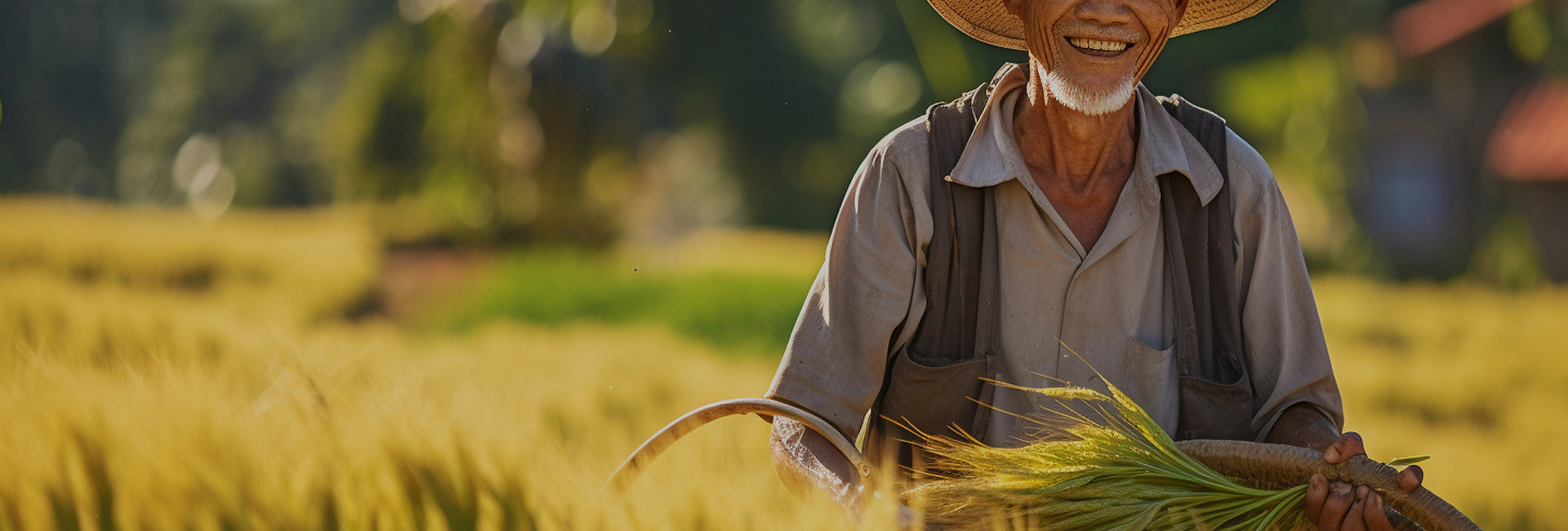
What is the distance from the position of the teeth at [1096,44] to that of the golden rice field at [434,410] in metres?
1.00

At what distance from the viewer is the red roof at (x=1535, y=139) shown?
44.0ft

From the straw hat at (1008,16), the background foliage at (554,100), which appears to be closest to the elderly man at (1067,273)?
the straw hat at (1008,16)

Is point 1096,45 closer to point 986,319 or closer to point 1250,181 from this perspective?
point 1250,181

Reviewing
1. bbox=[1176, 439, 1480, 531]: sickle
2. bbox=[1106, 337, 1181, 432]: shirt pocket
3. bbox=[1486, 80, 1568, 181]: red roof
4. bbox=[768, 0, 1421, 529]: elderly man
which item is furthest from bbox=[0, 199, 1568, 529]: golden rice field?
bbox=[1486, 80, 1568, 181]: red roof

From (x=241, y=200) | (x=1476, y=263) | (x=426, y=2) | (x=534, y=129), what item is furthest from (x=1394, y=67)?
(x=241, y=200)

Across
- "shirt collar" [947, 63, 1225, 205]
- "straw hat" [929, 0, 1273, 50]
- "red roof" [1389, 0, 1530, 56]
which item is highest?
"red roof" [1389, 0, 1530, 56]

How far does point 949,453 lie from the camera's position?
201 centimetres

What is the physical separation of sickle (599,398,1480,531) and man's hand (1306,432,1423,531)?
0.02m

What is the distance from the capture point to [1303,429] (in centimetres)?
229

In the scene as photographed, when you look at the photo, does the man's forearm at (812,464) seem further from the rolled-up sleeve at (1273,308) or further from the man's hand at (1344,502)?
the rolled-up sleeve at (1273,308)

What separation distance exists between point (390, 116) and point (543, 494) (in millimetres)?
25446

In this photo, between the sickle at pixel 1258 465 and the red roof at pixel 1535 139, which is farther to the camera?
the red roof at pixel 1535 139

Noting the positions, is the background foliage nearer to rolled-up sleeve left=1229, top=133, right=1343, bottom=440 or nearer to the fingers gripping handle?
rolled-up sleeve left=1229, top=133, right=1343, bottom=440

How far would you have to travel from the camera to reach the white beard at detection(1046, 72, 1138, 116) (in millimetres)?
2344
